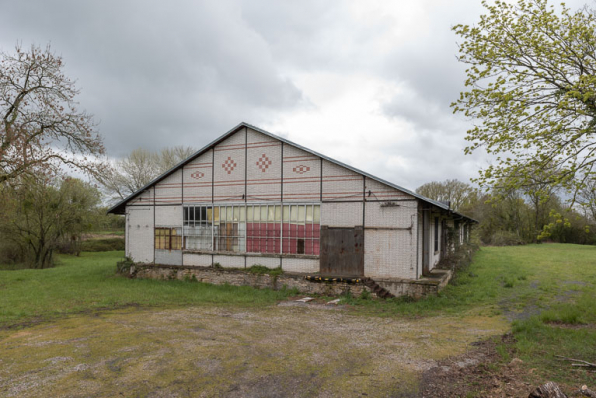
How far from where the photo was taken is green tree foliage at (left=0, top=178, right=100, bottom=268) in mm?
24172

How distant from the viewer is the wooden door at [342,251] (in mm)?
12852

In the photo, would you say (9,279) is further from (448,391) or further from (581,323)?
(581,323)

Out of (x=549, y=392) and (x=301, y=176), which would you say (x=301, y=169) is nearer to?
(x=301, y=176)

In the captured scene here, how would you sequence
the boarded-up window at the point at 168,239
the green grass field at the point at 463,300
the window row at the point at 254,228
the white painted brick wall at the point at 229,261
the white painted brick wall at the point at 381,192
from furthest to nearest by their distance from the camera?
the boarded-up window at the point at 168,239
the white painted brick wall at the point at 229,261
the window row at the point at 254,228
the white painted brick wall at the point at 381,192
the green grass field at the point at 463,300

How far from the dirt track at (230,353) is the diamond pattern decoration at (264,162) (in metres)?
6.31

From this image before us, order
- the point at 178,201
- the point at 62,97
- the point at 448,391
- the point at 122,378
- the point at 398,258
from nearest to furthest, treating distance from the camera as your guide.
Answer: the point at 448,391 → the point at 122,378 → the point at 398,258 → the point at 62,97 → the point at 178,201

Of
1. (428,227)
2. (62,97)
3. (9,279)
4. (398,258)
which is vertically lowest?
(9,279)

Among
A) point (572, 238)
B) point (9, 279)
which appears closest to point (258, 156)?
point (9, 279)

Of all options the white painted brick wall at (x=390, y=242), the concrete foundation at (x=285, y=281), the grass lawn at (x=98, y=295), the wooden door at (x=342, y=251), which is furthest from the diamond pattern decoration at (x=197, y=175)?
the white painted brick wall at (x=390, y=242)

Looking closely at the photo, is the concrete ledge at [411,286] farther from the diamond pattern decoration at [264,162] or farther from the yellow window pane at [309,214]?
the diamond pattern decoration at [264,162]

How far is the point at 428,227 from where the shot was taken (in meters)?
14.3

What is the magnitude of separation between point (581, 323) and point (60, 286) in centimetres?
1754

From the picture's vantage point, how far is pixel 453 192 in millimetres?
46438

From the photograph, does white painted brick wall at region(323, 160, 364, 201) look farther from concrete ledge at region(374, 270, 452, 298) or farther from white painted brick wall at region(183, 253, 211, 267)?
white painted brick wall at region(183, 253, 211, 267)
